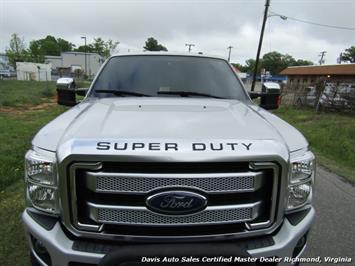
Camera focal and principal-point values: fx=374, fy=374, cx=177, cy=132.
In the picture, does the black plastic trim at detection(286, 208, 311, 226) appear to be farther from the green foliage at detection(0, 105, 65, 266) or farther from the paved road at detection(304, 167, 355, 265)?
the green foliage at detection(0, 105, 65, 266)

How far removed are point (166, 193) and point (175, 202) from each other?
2.9 inches

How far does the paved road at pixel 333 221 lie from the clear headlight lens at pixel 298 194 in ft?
4.55

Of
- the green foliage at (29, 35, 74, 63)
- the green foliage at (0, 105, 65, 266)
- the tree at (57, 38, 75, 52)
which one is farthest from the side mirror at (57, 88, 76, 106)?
the tree at (57, 38, 75, 52)

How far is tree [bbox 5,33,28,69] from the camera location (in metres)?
79.2

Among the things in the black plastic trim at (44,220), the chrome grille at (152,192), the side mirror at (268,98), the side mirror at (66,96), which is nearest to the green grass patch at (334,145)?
the side mirror at (268,98)

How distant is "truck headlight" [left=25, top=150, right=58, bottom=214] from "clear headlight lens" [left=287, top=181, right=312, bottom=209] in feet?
4.65

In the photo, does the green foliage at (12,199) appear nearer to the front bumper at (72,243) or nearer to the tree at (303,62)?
the front bumper at (72,243)

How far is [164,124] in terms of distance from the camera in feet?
7.78

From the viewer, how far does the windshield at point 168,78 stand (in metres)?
3.70

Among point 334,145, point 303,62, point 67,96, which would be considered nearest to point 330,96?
point 334,145

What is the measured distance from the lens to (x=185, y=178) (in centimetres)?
203

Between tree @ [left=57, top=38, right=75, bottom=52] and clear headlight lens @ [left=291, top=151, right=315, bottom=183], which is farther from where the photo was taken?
tree @ [left=57, top=38, right=75, bottom=52]

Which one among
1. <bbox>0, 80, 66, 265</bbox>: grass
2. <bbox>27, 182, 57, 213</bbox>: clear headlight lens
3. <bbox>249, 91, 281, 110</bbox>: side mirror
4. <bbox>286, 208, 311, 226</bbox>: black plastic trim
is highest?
<bbox>249, 91, 281, 110</bbox>: side mirror

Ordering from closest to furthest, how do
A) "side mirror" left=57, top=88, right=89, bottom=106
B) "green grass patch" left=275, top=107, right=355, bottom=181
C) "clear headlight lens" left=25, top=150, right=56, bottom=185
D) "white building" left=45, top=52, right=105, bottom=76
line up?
"clear headlight lens" left=25, top=150, right=56, bottom=185 < "side mirror" left=57, top=88, right=89, bottom=106 < "green grass patch" left=275, top=107, right=355, bottom=181 < "white building" left=45, top=52, right=105, bottom=76
